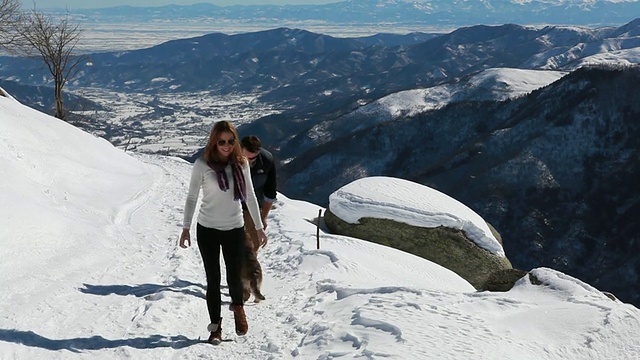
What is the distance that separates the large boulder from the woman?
8.98 meters

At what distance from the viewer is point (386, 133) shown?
440ft

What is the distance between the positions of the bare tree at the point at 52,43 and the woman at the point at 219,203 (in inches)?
1104

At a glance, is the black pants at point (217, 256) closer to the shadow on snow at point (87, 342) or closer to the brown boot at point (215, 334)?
the brown boot at point (215, 334)

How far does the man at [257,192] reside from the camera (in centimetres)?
771

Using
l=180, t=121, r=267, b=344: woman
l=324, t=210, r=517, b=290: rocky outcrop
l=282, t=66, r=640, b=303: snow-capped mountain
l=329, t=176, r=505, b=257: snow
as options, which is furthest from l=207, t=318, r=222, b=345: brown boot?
l=282, t=66, r=640, b=303: snow-capped mountain

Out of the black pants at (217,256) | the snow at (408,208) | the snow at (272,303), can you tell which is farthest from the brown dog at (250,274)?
the snow at (408,208)

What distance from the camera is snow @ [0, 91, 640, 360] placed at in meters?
5.90

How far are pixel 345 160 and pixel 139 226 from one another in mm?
115489

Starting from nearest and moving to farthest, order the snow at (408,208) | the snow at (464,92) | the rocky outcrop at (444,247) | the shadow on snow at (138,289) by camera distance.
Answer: the shadow on snow at (138,289)
the rocky outcrop at (444,247)
the snow at (408,208)
the snow at (464,92)

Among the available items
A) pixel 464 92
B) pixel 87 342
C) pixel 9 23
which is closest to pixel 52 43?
pixel 9 23

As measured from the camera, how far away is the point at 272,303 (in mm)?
7836

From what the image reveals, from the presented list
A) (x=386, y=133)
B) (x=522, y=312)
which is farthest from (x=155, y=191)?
(x=386, y=133)

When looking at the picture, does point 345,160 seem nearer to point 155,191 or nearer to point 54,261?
point 155,191

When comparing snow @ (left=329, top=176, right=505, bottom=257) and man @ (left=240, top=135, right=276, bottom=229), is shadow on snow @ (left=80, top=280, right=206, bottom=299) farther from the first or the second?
snow @ (left=329, top=176, right=505, bottom=257)
